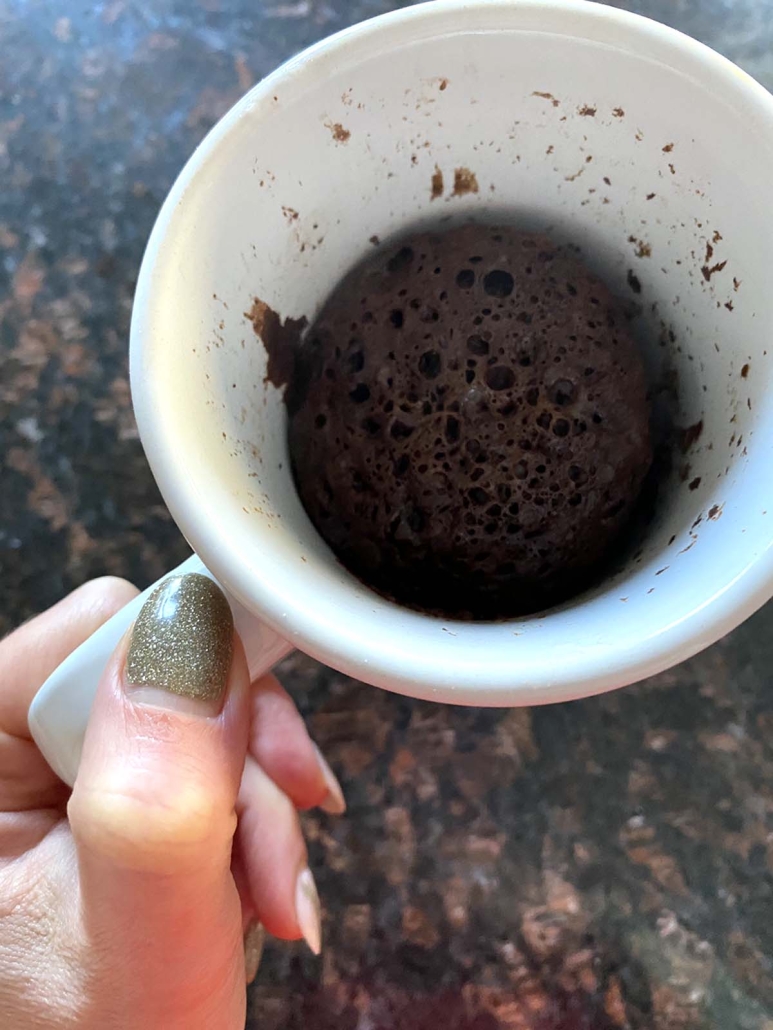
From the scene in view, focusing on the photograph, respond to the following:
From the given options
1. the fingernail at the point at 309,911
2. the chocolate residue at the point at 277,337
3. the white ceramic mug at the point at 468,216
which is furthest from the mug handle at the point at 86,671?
the fingernail at the point at 309,911

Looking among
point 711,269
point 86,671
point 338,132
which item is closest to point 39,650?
point 86,671

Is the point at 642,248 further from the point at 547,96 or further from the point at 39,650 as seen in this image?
the point at 39,650

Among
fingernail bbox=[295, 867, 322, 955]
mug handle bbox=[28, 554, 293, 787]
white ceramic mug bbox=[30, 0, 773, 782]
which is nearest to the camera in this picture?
white ceramic mug bbox=[30, 0, 773, 782]

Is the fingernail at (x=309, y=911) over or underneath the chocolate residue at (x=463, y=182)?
underneath

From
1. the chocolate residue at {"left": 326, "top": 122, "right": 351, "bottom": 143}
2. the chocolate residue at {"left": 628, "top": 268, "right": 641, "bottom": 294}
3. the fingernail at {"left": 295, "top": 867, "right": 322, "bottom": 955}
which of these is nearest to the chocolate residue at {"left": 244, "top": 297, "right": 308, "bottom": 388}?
the chocolate residue at {"left": 326, "top": 122, "right": 351, "bottom": 143}

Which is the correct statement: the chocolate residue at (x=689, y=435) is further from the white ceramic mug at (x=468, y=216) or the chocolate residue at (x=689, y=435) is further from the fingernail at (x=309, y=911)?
the fingernail at (x=309, y=911)

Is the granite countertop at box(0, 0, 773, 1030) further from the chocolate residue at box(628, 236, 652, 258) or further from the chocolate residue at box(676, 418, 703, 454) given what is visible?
the chocolate residue at box(628, 236, 652, 258)

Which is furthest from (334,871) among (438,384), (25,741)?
(438,384)
